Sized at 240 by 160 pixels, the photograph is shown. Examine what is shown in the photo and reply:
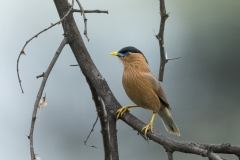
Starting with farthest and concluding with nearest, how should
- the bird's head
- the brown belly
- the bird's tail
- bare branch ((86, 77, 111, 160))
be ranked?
1. the bird's tail
2. the bird's head
3. the brown belly
4. bare branch ((86, 77, 111, 160))

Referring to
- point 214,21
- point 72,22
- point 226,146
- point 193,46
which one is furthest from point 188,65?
point 226,146

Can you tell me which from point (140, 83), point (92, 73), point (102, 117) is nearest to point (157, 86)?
point (140, 83)

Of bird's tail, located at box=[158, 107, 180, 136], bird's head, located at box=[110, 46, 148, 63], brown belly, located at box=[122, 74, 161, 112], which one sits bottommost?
bird's tail, located at box=[158, 107, 180, 136]

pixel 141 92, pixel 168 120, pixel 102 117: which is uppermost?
pixel 141 92

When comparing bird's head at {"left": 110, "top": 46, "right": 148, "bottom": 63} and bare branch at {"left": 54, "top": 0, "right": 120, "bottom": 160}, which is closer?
bare branch at {"left": 54, "top": 0, "right": 120, "bottom": 160}

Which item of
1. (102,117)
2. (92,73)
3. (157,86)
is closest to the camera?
(92,73)

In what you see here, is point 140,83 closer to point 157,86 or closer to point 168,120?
point 157,86

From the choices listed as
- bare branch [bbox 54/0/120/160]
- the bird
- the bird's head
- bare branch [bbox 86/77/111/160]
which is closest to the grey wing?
the bird

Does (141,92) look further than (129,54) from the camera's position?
No

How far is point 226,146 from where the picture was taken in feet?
7.14

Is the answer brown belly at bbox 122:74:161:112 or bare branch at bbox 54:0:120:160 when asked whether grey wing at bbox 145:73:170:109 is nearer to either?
brown belly at bbox 122:74:161:112

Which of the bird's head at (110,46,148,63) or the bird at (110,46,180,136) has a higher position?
the bird's head at (110,46,148,63)

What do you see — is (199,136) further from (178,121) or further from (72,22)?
(72,22)

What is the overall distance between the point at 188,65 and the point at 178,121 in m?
0.62
